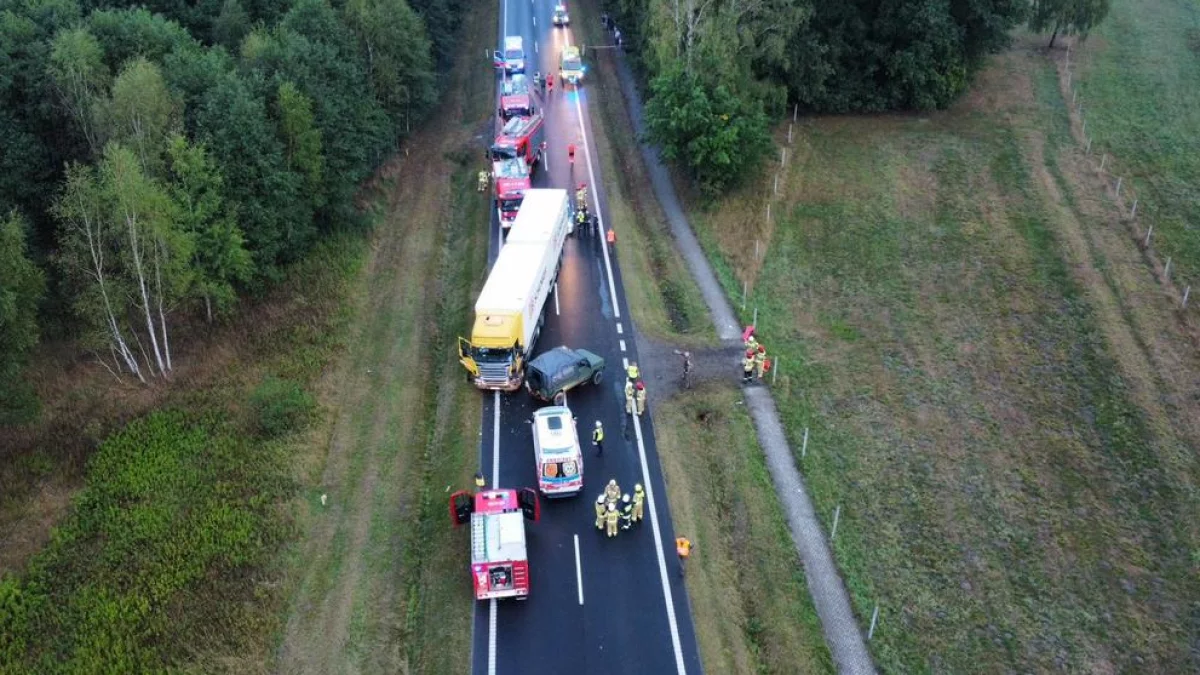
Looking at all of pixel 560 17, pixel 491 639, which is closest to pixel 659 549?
pixel 491 639

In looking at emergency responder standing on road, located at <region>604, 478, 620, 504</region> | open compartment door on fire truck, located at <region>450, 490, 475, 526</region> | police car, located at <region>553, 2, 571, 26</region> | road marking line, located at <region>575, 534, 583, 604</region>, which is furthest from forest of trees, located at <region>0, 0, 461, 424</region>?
police car, located at <region>553, 2, 571, 26</region>

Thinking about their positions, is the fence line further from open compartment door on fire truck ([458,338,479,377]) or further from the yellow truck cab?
the yellow truck cab

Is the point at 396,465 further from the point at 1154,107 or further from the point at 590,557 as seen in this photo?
the point at 1154,107

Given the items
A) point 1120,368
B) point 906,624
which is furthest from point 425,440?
point 1120,368

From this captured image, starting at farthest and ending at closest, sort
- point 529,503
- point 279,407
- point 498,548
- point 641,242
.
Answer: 1. point 641,242
2. point 279,407
3. point 529,503
4. point 498,548

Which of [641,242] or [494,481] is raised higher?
[641,242]

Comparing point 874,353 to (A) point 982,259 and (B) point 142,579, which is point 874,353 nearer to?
(A) point 982,259

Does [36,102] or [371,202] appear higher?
[36,102]
